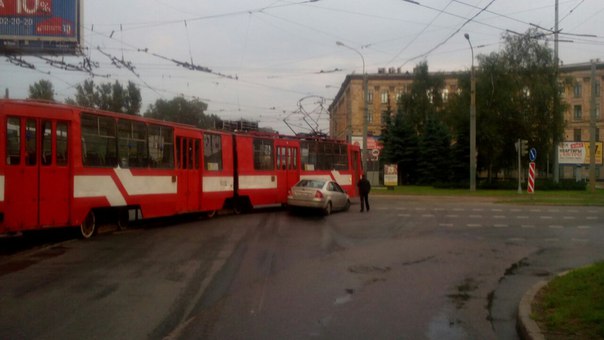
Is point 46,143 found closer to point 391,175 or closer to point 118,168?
point 118,168

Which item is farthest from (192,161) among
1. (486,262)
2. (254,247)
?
(486,262)

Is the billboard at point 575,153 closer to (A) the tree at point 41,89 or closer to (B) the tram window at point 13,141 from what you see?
(A) the tree at point 41,89

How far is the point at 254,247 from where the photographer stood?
1335 cm

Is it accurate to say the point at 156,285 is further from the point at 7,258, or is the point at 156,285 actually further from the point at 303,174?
the point at 303,174

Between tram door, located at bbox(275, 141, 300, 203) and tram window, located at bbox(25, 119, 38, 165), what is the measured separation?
12.5 meters

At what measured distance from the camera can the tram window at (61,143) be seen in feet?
44.9

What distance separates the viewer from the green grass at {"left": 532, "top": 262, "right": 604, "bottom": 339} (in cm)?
611

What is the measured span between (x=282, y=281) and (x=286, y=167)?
620 inches

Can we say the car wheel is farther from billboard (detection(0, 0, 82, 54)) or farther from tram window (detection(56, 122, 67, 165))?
billboard (detection(0, 0, 82, 54))

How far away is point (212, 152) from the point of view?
67.9 feet

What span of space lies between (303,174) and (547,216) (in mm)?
10008

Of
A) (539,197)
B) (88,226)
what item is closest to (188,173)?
(88,226)

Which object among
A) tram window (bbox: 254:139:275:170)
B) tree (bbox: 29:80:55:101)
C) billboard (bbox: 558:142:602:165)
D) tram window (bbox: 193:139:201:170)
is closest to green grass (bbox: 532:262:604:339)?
tram window (bbox: 193:139:201:170)

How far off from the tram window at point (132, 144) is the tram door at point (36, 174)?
213 cm
